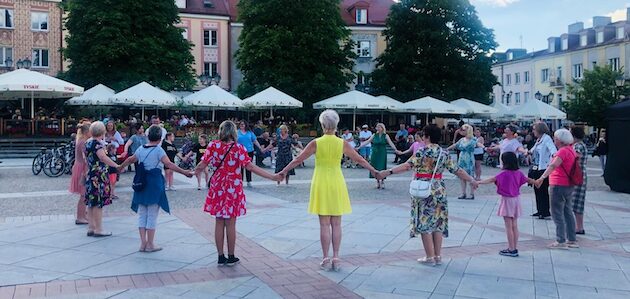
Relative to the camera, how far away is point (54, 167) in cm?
1834

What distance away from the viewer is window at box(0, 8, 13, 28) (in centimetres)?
4634

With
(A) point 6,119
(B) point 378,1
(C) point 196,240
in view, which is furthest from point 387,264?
(B) point 378,1

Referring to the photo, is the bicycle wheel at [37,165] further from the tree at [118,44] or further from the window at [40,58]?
the window at [40,58]

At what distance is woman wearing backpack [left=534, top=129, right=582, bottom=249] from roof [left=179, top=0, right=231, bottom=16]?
46.8 meters

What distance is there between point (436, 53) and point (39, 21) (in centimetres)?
3193

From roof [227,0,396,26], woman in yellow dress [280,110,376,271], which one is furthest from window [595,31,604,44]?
woman in yellow dress [280,110,376,271]

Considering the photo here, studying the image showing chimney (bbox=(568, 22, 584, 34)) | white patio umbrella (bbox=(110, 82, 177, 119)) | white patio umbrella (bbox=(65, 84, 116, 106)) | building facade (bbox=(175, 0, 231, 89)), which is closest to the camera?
white patio umbrella (bbox=(110, 82, 177, 119))

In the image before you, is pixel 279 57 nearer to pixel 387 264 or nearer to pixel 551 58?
pixel 387 264

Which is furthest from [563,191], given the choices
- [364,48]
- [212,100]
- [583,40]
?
[583,40]

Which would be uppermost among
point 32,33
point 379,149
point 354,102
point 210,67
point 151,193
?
point 32,33

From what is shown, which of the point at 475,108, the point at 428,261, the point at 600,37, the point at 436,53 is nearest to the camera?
the point at 428,261

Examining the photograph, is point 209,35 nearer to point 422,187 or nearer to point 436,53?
point 436,53

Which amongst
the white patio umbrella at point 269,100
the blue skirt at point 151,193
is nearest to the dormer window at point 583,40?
the white patio umbrella at point 269,100

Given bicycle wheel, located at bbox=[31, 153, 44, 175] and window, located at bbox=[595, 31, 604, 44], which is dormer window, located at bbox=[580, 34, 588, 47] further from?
bicycle wheel, located at bbox=[31, 153, 44, 175]
